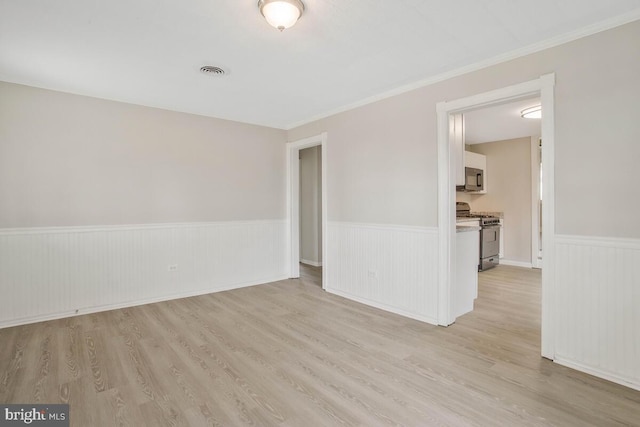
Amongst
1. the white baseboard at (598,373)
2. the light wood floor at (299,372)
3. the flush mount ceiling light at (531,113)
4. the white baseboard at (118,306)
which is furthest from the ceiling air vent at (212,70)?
the flush mount ceiling light at (531,113)

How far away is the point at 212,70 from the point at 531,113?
436 centimetres

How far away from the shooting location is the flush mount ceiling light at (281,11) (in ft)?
6.59

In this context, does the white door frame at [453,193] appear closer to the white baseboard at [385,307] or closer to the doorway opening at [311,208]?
the white baseboard at [385,307]

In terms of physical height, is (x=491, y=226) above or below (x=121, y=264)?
above

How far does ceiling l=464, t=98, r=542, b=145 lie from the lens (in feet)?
14.6

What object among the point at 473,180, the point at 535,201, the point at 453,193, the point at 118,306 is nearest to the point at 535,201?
the point at 535,201

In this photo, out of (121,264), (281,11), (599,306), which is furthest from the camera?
(121,264)

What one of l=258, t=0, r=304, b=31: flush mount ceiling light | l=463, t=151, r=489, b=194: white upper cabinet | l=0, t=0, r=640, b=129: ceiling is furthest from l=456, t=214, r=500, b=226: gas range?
l=258, t=0, r=304, b=31: flush mount ceiling light

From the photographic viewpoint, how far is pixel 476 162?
6641mm

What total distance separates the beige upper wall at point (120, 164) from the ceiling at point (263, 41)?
1.10 feet

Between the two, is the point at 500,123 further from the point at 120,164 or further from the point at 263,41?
the point at 120,164

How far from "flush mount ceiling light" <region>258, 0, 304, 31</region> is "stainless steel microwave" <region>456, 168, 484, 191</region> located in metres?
5.06

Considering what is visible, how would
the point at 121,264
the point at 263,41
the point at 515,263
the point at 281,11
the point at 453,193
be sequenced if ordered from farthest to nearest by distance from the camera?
the point at 515,263, the point at 121,264, the point at 453,193, the point at 263,41, the point at 281,11

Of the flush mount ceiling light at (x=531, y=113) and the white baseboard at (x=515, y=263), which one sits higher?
the flush mount ceiling light at (x=531, y=113)
